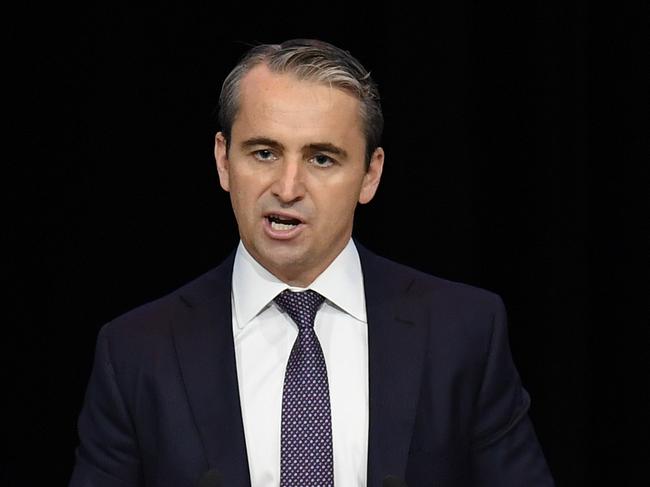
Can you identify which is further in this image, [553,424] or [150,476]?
[553,424]

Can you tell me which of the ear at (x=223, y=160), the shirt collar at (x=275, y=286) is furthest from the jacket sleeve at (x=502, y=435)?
the ear at (x=223, y=160)

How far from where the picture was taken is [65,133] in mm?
2625

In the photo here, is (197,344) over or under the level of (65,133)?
under

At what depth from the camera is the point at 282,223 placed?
6.34ft

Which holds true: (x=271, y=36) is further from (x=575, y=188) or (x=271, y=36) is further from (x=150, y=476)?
(x=150, y=476)

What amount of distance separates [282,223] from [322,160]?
112mm

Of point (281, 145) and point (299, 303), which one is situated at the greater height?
point (281, 145)

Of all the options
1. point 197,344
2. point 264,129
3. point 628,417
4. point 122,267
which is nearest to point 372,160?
point 264,129

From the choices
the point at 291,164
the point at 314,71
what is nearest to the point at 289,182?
the point at 291,164

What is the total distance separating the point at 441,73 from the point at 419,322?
0.83 meters

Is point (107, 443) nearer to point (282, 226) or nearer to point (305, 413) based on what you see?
point (305, 413)

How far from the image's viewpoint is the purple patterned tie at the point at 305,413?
190 cm

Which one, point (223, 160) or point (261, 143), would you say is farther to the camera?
point (223, 160)

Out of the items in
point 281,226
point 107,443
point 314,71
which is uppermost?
point 314,71
